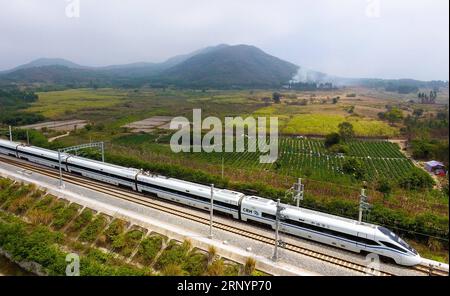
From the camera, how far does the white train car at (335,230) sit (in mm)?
14237

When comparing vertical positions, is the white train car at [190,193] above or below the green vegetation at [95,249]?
above

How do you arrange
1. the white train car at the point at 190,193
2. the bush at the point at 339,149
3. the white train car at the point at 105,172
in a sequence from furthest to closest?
the bush at the point at 339,149 < the white train car at the point at 105,172 < the white train car at the point at 190,193

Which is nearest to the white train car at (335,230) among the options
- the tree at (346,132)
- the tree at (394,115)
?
the tree at (346,132)

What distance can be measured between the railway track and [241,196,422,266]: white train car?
0.70 m

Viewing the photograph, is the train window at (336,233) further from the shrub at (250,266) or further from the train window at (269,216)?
the shrub at (250,266)

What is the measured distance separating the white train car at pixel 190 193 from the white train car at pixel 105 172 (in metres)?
0.94

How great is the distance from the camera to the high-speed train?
47.4 ft

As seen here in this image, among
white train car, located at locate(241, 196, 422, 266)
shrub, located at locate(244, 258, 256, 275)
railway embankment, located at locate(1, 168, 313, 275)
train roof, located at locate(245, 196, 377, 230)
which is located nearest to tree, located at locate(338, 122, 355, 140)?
train roof, located at locate(245, 196, 377, 230)

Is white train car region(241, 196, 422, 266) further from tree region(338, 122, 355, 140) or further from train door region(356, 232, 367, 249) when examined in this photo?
tree region(338, 122, 355, 140)

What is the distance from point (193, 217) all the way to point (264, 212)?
4.35m

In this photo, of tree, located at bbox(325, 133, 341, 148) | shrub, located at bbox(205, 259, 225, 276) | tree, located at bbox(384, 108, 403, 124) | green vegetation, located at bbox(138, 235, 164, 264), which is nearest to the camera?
shrub, located at bbox(205, 259, 225, 276)
